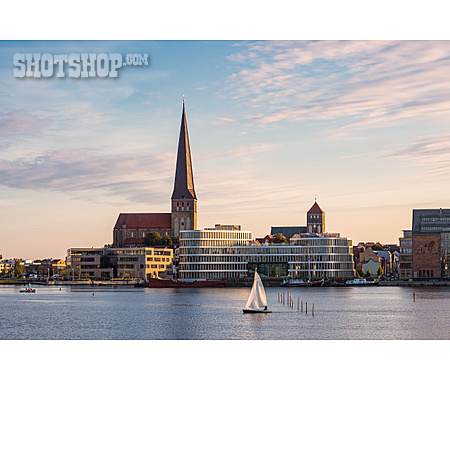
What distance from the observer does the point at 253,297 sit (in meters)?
63.9

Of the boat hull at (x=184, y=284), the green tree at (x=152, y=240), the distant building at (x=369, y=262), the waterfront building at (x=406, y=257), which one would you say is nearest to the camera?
the boat hull at (x=184, y=284)

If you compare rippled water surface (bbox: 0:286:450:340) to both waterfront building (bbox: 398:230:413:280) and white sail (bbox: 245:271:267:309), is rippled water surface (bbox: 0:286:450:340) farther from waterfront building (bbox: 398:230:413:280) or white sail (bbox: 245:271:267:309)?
waterfront building (bbox: 398:230:413:280)

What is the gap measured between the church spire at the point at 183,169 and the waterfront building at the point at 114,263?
91.1 feet

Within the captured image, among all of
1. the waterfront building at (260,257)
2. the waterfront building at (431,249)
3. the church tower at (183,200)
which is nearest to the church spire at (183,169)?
the church tower at (183,200)

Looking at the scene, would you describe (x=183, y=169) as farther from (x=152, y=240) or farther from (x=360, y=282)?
(x=360, y=282)

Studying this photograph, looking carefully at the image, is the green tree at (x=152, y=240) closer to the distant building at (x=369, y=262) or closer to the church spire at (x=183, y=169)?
the church spire at (x=183, y=169)

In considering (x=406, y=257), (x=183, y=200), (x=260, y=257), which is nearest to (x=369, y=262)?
(x=406, y=257)

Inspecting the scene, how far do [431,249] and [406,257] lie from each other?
7331 mm

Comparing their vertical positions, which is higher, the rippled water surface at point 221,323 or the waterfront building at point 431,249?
the waterfront building at point 431,249

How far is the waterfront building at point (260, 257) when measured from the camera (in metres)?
150
